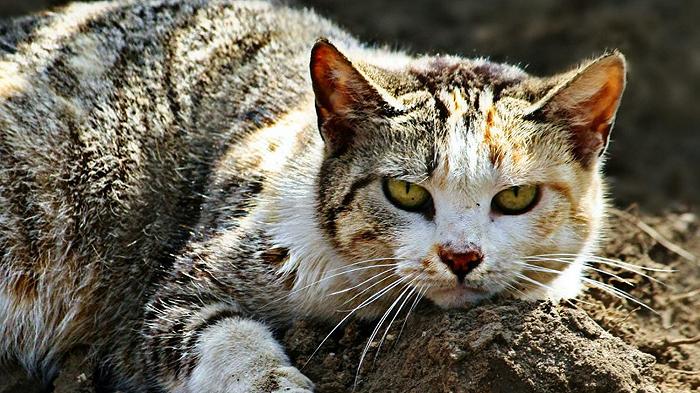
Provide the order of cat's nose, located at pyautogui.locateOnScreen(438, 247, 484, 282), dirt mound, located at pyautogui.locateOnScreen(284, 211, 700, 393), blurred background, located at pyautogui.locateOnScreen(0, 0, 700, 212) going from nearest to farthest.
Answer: cat's nose, located at pyautogui.locateOnScreen(438, 247, 484, 282)
dirt mound, located at pyautogui.locateOnScreen(284, 211, 700, 393)
blurred background, located at pyautogui.locateOnScreen(0, 0, 700, 212)

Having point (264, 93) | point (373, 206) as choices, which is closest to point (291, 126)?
point (264, 93)

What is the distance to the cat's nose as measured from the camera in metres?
3.75

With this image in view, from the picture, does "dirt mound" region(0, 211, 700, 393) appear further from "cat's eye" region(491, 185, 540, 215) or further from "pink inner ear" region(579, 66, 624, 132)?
"pink inner ear" region(579, 66, 624, 132)

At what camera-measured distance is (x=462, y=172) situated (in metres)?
3.90

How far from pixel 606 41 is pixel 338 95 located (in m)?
4.78

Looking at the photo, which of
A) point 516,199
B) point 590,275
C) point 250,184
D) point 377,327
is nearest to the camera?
point 516,199

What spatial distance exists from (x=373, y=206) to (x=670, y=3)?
5.60 meters

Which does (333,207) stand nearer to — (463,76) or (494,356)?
(463,76)

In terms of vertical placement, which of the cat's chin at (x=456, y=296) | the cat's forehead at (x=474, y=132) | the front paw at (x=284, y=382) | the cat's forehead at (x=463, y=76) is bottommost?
the front paw at (x=284, y=382)

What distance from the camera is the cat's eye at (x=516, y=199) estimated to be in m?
3.97

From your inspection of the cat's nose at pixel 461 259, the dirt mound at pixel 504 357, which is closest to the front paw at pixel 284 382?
the dirt mound at pixel 504 357

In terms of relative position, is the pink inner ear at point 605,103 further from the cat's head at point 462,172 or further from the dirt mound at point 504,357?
the dirt mound at point 504,357

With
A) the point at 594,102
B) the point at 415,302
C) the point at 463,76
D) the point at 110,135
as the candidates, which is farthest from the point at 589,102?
the point at 110,135

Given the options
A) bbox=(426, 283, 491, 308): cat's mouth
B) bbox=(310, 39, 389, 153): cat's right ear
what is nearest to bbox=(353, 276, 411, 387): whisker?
bbox=(426, 283, 491, 308): cat's mouth
